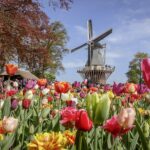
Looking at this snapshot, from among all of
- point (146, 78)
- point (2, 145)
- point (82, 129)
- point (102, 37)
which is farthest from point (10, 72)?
point (102, 37)

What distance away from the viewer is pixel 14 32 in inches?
663

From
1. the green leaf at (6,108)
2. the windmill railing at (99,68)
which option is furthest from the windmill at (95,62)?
the green leaf at (6,108)

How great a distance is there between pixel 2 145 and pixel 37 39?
16796 millimetres

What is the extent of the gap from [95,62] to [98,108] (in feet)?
189

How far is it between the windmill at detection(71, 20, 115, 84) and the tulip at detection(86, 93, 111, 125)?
5417 centimetres

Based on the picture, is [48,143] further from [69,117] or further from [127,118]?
[69,117]

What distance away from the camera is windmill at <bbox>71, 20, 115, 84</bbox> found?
5716cm

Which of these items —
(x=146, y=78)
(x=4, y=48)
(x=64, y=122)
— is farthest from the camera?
(x=4, y=48)

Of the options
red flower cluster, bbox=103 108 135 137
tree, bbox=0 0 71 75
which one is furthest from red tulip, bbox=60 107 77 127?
tree, bbox=0 0 71 75

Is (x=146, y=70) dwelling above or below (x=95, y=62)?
below

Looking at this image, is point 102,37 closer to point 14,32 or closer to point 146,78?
point 14,32

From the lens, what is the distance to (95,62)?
196ft

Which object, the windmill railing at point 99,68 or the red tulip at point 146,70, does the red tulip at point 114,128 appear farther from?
the windmill railing at point 99,68

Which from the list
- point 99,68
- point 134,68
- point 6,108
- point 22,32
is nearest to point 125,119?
point 6,108
